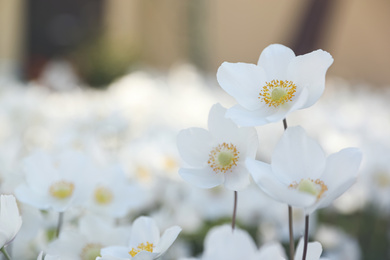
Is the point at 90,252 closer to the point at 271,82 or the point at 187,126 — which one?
the point at 271,82

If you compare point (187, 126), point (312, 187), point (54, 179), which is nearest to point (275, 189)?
point (312, 187)

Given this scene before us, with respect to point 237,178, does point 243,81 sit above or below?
above

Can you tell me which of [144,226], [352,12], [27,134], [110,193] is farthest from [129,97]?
[352,12]

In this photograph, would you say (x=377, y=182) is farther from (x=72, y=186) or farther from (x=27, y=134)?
(x=27, y=134)

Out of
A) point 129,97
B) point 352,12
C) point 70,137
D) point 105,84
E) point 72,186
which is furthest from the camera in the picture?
point 352,12

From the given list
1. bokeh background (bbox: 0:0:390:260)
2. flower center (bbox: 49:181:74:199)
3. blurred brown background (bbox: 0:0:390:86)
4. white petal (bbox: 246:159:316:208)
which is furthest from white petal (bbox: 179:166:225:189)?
blurred brown background (bbox: 0:0:390:86)

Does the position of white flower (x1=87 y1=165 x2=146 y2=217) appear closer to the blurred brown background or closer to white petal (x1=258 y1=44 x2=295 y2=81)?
white petal (x1=258 y1=44 x2=295 y2=81)
